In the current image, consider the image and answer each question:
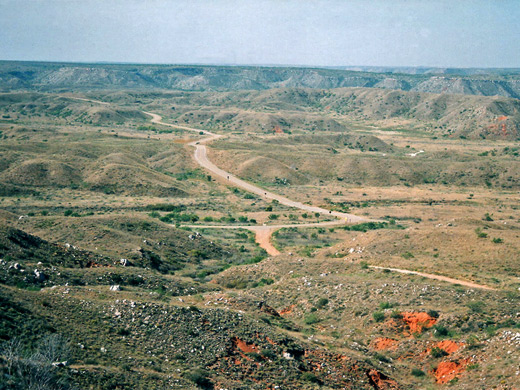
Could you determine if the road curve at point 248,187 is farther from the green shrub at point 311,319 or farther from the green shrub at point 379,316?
the green shrub at point 379,316

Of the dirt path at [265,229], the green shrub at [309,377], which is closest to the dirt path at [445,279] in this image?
the green shrub at [309,377]

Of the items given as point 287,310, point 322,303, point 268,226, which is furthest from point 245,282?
point 268,226

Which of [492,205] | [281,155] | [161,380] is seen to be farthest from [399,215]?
[161,380]

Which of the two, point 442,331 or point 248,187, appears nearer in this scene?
point 442,331

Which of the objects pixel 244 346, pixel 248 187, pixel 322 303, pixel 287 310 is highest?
pixel 244 346

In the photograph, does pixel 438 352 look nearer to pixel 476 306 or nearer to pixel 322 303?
pixel 476 306
